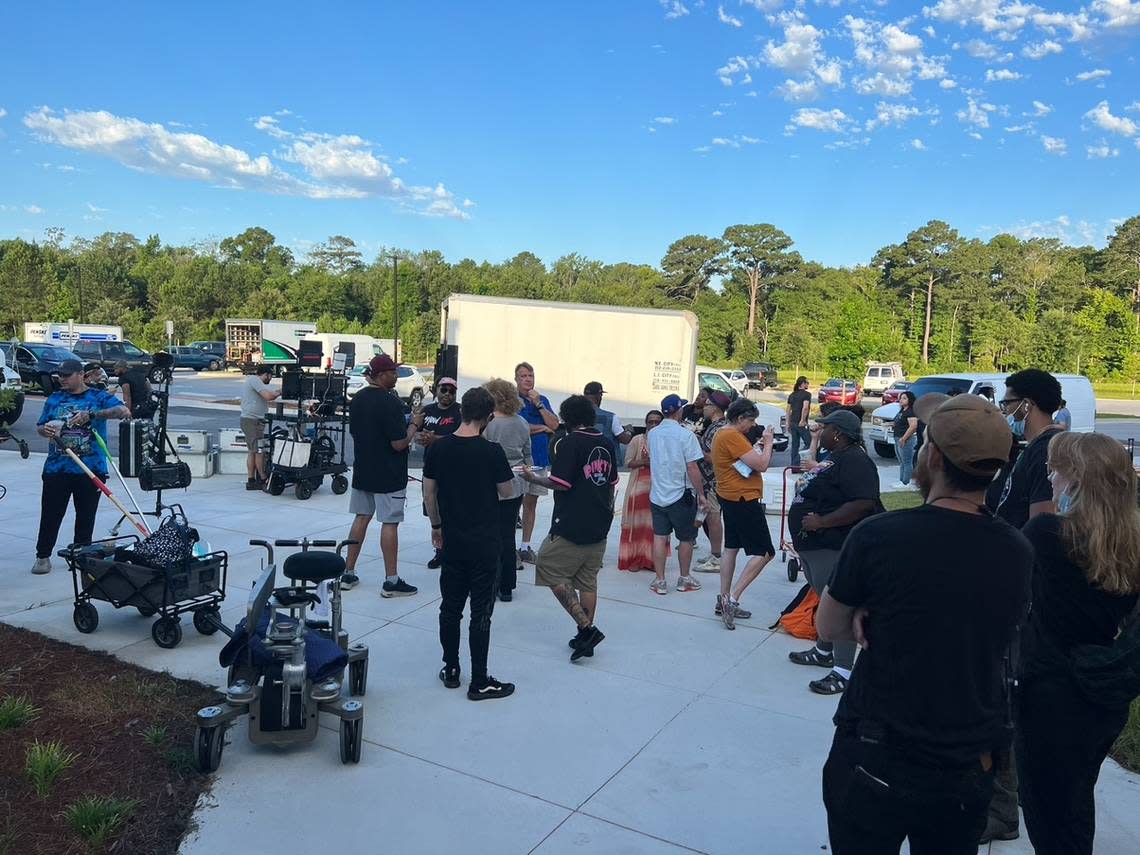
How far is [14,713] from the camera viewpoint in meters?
4.18

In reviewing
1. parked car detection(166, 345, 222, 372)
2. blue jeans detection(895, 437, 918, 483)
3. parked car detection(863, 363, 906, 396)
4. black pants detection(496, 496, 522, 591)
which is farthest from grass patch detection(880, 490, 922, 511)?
parked car detection(166, 345, 222, 372)

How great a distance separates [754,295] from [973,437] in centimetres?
7429

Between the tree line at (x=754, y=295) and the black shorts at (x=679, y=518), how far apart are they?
135ft

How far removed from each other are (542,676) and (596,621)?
1199 mm

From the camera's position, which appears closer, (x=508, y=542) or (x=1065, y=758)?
(x=1065, y=758)

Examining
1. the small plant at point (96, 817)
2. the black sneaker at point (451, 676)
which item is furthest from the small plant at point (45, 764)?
the black sneaker at point (451, 676)

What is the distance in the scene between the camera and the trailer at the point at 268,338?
3734cm

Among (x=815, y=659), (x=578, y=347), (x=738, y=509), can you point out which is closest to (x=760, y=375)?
(x=578, y=347)

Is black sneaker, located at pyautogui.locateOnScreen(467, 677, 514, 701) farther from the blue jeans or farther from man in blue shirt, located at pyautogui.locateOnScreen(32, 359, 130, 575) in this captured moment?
the blue jeans

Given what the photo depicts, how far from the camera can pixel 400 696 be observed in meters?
4.79

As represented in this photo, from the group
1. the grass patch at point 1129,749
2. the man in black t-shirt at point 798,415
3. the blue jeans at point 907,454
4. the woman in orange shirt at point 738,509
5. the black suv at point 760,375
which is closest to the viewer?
the grass patch at point 1129,749

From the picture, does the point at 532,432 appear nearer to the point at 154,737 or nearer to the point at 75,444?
the point at 75,444

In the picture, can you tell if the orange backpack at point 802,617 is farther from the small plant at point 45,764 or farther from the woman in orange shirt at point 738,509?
the small plant at point 45,764

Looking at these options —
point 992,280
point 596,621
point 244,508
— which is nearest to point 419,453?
point 244,508
